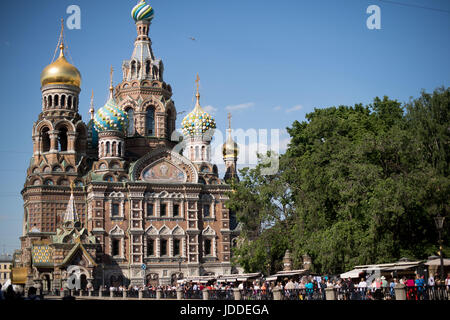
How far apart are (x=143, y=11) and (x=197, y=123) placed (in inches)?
467

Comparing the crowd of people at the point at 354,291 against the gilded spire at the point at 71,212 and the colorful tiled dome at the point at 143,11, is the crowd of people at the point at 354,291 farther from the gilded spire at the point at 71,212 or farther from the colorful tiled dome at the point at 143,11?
the colorful tiled dome at the point at 143,11

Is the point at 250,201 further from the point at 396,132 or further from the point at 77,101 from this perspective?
the point at 77,101

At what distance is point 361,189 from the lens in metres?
35.6

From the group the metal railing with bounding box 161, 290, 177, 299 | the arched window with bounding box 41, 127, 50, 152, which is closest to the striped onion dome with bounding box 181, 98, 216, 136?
the arched window with bounding box 41, 127, 50, 152

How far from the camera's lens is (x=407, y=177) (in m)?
34.6

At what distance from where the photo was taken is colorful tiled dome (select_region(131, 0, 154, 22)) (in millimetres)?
62812

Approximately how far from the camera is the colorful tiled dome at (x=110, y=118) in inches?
2213

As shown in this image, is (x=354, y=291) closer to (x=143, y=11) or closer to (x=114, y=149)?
(x=114, y=149)

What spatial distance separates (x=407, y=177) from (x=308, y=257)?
27.6 ft

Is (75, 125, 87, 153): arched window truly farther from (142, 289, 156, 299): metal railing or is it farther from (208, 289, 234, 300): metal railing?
(208, 289, 234, 300): metal railing

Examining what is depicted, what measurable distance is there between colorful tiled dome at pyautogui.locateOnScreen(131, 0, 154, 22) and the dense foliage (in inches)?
940

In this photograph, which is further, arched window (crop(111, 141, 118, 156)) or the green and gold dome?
the green and gold dome

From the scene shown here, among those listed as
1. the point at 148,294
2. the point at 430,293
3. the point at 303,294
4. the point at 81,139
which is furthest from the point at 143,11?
the point at 430,293
